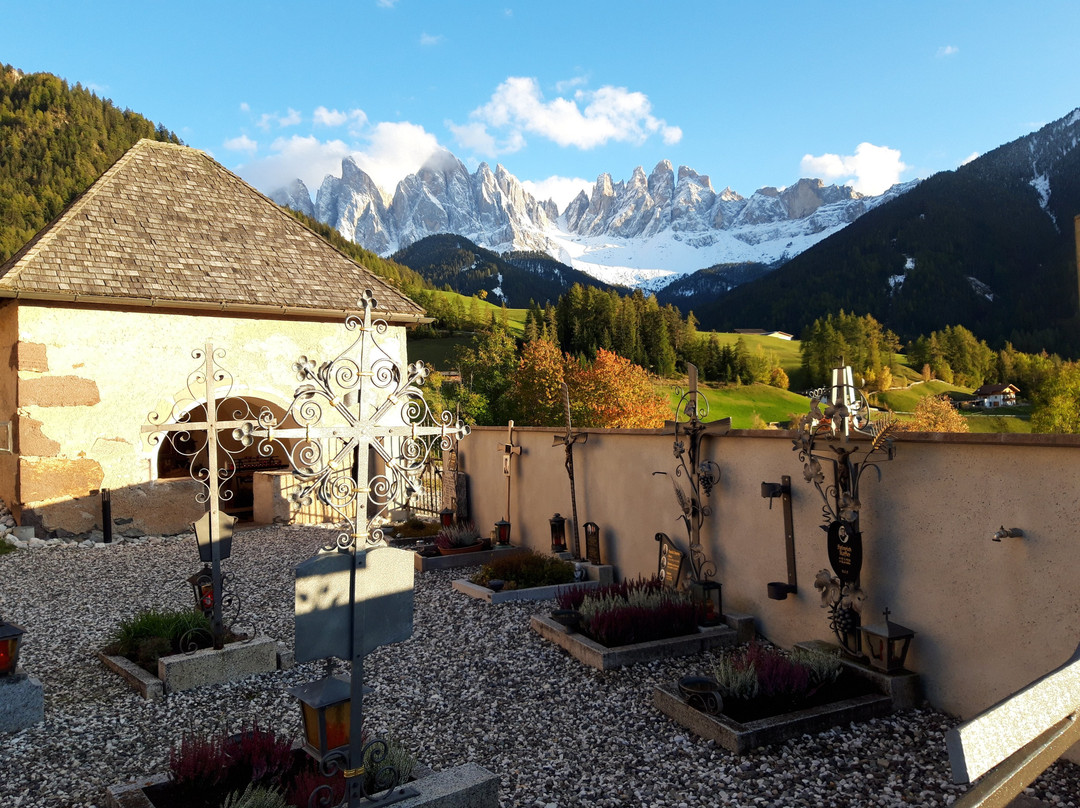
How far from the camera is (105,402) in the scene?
14.2 meters

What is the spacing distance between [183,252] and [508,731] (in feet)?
46.6

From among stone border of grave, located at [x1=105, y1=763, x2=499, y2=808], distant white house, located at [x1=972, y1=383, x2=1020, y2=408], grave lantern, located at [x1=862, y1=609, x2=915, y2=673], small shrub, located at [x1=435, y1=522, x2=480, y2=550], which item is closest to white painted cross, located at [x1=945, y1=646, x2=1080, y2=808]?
stone border of grave, located at [x1=105, y1=763, x2=499, y2=808]

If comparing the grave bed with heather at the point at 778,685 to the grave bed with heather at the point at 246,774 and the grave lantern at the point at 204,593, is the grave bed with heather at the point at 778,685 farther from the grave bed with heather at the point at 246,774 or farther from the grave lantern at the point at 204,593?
the grave lantern at the point at 204,593

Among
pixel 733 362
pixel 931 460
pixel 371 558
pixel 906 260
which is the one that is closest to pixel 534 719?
pixel 371 558

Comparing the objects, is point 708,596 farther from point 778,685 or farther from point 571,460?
point 571,460

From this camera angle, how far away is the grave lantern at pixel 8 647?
5.56m

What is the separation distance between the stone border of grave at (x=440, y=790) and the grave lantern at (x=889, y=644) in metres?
3.26

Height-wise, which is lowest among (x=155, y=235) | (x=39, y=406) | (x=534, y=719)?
(x=534, y=719)

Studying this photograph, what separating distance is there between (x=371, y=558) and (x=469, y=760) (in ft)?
6.66

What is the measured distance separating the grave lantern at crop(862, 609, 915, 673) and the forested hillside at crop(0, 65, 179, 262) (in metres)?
45.5

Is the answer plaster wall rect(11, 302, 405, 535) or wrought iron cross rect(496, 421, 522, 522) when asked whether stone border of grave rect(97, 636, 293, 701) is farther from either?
plaster wall rect(11, 302, 405, 535)

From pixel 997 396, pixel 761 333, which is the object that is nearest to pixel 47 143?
pixel 997 396

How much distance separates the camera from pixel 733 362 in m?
76.8

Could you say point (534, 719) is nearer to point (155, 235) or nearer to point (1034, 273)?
point (155, 235)
